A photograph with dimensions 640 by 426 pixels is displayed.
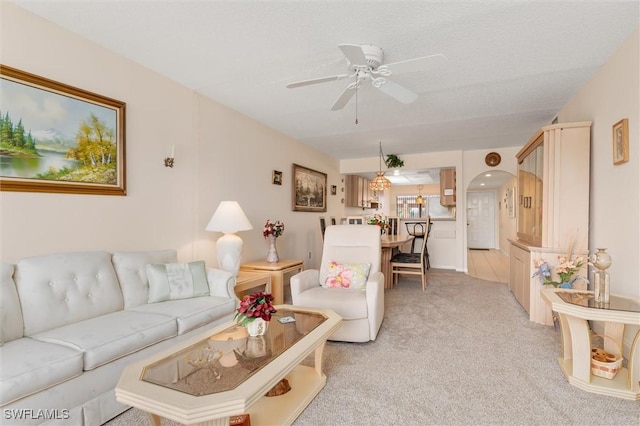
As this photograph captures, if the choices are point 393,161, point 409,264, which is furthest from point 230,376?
point 393,161

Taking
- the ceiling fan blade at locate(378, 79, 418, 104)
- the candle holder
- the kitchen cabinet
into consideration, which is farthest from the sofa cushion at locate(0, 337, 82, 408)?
the kitchen cabinet

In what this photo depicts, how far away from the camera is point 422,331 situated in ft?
10.0

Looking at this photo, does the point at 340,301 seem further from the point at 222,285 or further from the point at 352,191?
the point at 352,191

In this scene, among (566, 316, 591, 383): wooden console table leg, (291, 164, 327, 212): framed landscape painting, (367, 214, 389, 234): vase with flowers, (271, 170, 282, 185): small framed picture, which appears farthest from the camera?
(367, 214, 389, 234): vase with flowers

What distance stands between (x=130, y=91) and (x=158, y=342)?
210cm

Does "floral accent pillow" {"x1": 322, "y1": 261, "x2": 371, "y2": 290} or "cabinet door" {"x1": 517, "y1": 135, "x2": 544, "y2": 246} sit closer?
"floral accent pillow" {"x1": 322, "y1": 261, "x2": 371, "y2": 290}

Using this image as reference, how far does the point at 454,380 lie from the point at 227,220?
233cm

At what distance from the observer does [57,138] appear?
2219 mm

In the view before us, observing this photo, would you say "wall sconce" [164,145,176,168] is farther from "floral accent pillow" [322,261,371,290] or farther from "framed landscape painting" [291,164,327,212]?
"framed landscape painting" [291,164,327,212]

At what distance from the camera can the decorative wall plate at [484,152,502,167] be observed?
5883 millimetres

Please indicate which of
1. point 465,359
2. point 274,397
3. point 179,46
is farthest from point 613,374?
point 179,46

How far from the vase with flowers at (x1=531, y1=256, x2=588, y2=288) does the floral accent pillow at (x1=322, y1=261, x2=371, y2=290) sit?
1.64m

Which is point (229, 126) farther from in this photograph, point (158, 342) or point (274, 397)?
point (274, 397)

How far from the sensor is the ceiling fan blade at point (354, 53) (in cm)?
190
